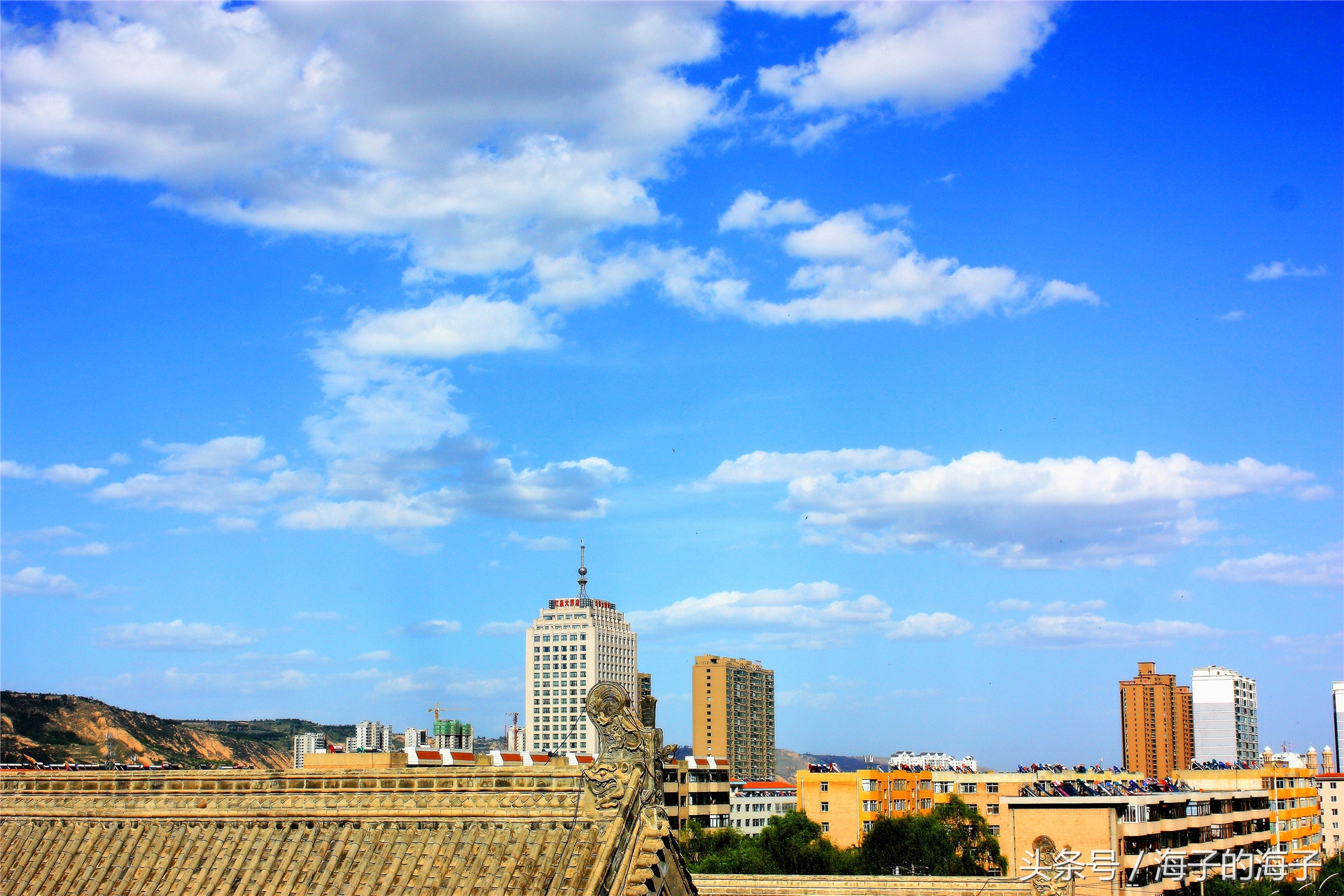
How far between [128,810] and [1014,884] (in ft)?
84.0

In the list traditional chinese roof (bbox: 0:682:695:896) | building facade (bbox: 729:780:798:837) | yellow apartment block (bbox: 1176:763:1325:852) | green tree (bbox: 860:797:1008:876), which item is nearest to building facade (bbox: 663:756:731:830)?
building facade (bbox: 729:780:798:837)

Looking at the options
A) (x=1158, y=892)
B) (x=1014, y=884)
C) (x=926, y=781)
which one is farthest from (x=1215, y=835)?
(x=1014, y=884)

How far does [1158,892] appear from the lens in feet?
273

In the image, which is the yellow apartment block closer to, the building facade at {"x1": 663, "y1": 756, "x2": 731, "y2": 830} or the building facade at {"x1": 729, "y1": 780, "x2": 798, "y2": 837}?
the building facade at {"x1": 663, "y1": 756, "x2": 731, "y2": 830}

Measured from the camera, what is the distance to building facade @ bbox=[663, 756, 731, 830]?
125 meters

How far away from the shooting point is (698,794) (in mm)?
131625

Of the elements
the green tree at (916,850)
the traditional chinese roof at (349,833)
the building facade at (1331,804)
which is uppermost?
the traditional chinese roof at (349,833)

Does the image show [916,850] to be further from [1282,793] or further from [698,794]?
[1282,793]

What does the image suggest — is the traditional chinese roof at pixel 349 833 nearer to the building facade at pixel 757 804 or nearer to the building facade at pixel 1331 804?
the building facade at pixel 757 804

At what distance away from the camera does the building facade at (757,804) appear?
155 m

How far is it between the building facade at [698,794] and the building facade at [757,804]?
620 inches

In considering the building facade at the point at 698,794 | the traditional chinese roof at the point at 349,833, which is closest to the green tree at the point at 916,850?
the building facade at the point at 698,794

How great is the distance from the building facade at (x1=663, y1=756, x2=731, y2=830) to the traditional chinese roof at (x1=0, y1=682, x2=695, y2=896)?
4080 inches

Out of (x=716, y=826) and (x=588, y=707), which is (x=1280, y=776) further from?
(x=588, y=707)
